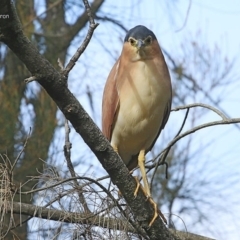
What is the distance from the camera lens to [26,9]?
4.78m

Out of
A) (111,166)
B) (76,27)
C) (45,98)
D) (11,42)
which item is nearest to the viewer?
(11,42)

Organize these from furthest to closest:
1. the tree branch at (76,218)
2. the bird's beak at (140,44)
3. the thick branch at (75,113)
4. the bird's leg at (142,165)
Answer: the bird's beak at (140,44) → the bird's leg at (142,165) → the tree branch at (76,218) → the thick branch at (75,113)

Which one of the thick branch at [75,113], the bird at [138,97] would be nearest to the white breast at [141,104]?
the bird at [138,97]

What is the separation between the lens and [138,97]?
2.21m

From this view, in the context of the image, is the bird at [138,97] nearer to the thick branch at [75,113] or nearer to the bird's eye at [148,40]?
the bird's eye at [148,40]

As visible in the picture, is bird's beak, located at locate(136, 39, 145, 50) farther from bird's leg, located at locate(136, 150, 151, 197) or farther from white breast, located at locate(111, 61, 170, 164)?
bird's leg, located at locate(136, 150, 151, 197)

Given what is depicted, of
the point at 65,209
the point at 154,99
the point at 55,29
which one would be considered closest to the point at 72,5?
the point at 55,29

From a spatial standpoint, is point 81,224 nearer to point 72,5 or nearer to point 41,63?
point 41,63

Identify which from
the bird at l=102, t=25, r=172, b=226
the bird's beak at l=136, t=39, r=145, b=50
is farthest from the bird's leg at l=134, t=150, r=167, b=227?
the bird's beak at l=136, t=39, r=145, b=50

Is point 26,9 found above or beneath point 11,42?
above

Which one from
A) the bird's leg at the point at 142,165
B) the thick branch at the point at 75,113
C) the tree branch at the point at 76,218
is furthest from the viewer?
the bird's leg at the point at 142,165

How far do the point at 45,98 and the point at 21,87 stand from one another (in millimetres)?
246

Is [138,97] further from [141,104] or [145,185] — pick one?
[145,185]

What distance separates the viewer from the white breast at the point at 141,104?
220 centimetres
